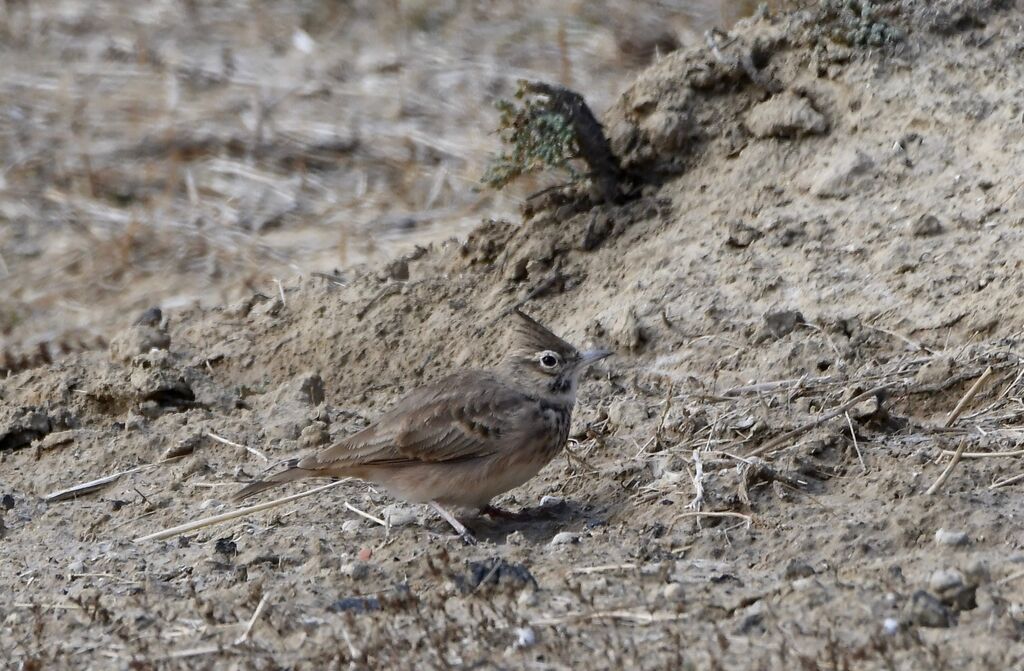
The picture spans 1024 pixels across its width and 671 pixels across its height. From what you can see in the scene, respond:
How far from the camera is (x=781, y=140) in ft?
24.9

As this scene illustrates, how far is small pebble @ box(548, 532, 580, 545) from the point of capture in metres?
5.43

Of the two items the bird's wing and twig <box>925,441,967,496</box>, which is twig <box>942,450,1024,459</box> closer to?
twig <box>925,441,967,496</box>

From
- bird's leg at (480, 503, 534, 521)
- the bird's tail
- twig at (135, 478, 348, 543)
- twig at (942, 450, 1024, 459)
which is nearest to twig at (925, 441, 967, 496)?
twig at (942, 450, 1024, 459)

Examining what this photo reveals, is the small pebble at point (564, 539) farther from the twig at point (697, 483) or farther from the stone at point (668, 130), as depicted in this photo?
the stone at point (668, 130)

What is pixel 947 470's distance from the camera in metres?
5.45

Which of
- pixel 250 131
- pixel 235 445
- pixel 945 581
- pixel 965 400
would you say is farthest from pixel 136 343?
pixel 250 131

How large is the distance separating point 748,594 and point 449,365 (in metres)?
3.09

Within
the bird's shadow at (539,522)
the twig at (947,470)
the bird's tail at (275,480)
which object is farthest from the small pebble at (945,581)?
the bird's tail at (275,480)

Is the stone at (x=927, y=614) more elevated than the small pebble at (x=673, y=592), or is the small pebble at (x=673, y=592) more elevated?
the stone at (x=927, y=614)

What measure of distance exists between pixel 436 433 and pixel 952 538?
214cm

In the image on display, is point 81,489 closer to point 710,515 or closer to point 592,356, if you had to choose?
point 592,356

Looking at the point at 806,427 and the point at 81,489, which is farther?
the point at 81,489

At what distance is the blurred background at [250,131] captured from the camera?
11133 millimetres

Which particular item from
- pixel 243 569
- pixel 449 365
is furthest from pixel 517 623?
pixel 449 365
